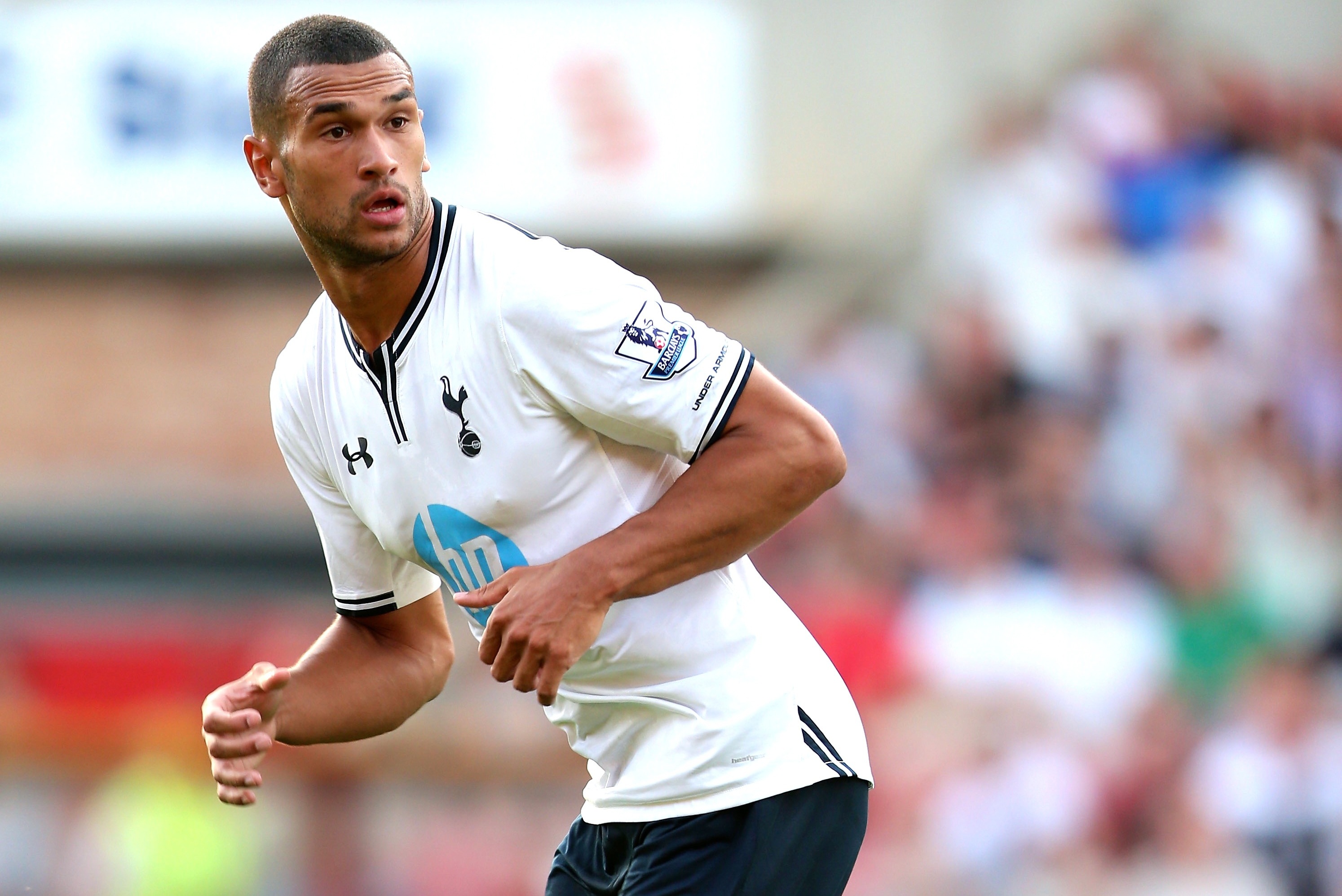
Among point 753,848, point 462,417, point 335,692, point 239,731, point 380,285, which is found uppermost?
point 380,285

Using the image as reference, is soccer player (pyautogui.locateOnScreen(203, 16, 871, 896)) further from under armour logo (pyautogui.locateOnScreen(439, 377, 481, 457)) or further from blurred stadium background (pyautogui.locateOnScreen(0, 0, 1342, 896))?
blurred stadium background (pyautogui.locateOnScreen(0, 0, 1342, 896))

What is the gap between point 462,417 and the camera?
3.25m

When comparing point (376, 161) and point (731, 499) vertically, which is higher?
point (376, 161)

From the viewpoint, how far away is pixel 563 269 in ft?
10.5

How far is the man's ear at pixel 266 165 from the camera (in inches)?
134

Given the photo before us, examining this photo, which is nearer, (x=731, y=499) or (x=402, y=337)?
(x=731, y=499)

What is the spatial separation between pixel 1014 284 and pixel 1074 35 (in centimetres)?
315

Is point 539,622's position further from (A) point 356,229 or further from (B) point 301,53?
(B) point 301,53

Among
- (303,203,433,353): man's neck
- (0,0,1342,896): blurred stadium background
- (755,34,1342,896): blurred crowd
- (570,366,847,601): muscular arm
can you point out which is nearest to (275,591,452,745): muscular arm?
(303,203,433,353): man's neck

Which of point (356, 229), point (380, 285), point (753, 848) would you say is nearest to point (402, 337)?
point (380, 285)

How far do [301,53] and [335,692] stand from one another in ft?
4.39

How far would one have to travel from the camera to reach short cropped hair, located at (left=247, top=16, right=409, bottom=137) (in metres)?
3.26

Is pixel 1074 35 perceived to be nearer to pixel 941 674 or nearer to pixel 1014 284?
pixel 1014 284

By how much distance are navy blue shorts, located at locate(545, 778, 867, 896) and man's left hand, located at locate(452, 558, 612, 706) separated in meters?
0.45
